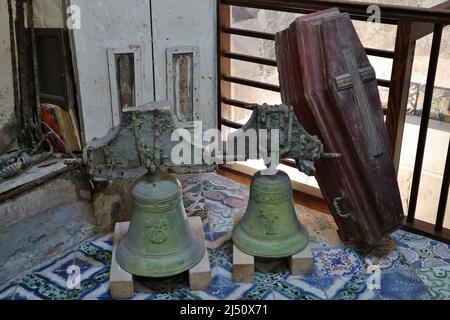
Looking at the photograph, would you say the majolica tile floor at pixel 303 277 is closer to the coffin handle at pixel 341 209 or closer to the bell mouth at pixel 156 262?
the bell mouth at pixel 156 262

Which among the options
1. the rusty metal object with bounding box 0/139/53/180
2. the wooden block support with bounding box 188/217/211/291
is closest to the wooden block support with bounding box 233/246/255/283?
the wooden block support with bounding box 188/217/211/291

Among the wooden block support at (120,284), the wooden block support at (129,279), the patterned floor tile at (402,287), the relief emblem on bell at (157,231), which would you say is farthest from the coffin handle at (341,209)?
the wooden block support at (120,284)

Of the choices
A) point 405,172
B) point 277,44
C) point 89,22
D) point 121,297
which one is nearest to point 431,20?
point 277,44

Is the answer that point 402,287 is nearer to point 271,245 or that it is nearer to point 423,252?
point 423,252

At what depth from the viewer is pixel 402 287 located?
240 cm

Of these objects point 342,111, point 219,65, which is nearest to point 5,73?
point 219,65

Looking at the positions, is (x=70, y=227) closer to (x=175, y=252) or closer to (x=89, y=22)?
(x=175, y=252)

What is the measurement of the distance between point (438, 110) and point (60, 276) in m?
4.21

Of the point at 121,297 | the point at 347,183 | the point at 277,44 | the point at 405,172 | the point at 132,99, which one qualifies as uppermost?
the point at 277,44

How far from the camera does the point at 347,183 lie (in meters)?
2.41

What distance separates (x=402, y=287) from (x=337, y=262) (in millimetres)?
317

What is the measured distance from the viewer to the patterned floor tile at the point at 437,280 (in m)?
2.35

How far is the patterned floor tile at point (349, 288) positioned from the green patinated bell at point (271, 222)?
21 centimetres

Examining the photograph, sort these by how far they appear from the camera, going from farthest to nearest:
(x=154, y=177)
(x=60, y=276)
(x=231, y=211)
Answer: (x=231, y=211) → (x=60, y=276) → (x=154, y=177)
